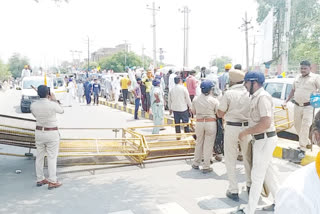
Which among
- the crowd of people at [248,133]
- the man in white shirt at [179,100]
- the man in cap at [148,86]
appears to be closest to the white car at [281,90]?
the crowd of people at [248,133]

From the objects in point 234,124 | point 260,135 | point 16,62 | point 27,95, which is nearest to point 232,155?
point 234,124

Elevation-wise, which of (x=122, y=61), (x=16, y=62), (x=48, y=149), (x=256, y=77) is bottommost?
(x=48, y=149)

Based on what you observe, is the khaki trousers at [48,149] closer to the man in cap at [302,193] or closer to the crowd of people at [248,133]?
the crowd of people at [248,133]

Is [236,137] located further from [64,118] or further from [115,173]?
[64,118]

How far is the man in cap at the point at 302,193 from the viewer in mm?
1104

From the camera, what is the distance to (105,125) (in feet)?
38.4

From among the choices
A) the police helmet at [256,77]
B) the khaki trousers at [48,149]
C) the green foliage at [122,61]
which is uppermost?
the green foliage at [122,61]

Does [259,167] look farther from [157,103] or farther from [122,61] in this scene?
[122,61]

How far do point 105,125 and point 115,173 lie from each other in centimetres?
611

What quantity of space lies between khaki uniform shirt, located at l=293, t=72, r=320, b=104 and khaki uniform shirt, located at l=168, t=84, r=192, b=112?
264 cm

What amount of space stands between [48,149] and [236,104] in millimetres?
2999

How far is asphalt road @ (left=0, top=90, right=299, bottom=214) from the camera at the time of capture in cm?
421

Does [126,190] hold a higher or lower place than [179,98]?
lower

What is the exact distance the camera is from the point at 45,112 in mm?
4977
